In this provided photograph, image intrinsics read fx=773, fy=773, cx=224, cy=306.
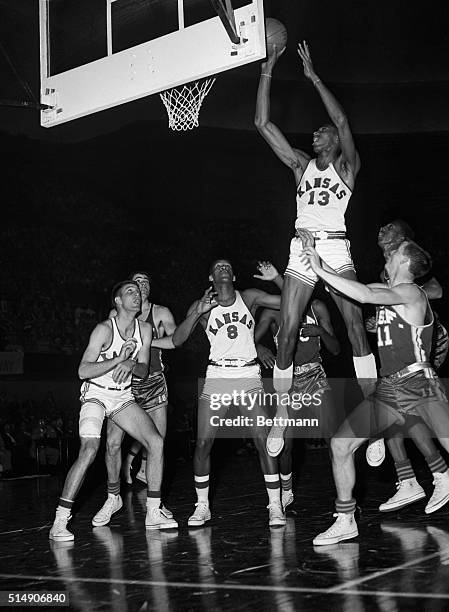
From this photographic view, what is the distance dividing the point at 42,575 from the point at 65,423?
29.1ft

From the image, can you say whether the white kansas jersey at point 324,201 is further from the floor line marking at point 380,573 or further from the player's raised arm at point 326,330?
the floor line marking at point 380,573

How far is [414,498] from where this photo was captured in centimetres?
643

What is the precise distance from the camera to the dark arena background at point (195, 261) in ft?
15.6

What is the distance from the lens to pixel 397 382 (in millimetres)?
5625

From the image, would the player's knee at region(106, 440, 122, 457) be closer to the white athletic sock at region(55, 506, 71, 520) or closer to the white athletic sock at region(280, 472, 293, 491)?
the white athletic sock at region(55, 506, 71, 520)

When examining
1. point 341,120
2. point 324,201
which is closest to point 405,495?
point 324,201

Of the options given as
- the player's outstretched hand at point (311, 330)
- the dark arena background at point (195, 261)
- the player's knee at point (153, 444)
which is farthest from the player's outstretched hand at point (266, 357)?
the player's knee at point (153, 444)

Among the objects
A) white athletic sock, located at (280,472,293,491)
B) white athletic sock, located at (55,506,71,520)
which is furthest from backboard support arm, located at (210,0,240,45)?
white athletic sock, located at (55,506,71,520)

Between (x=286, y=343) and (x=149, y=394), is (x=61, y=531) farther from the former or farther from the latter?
(x=286, y=343)

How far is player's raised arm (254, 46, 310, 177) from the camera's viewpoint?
6586 millimetres

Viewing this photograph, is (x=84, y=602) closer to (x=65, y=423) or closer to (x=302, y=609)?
(x=302, y=609)

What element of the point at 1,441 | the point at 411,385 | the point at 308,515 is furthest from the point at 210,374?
the point at 1,441

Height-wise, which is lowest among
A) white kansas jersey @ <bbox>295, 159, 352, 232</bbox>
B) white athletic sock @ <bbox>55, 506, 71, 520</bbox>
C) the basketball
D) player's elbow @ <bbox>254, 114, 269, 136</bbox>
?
white athletic sock @ <bbox>55, 506, 71, 520</bbox>

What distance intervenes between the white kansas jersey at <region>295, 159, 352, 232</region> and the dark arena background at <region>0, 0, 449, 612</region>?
2.47 metres
